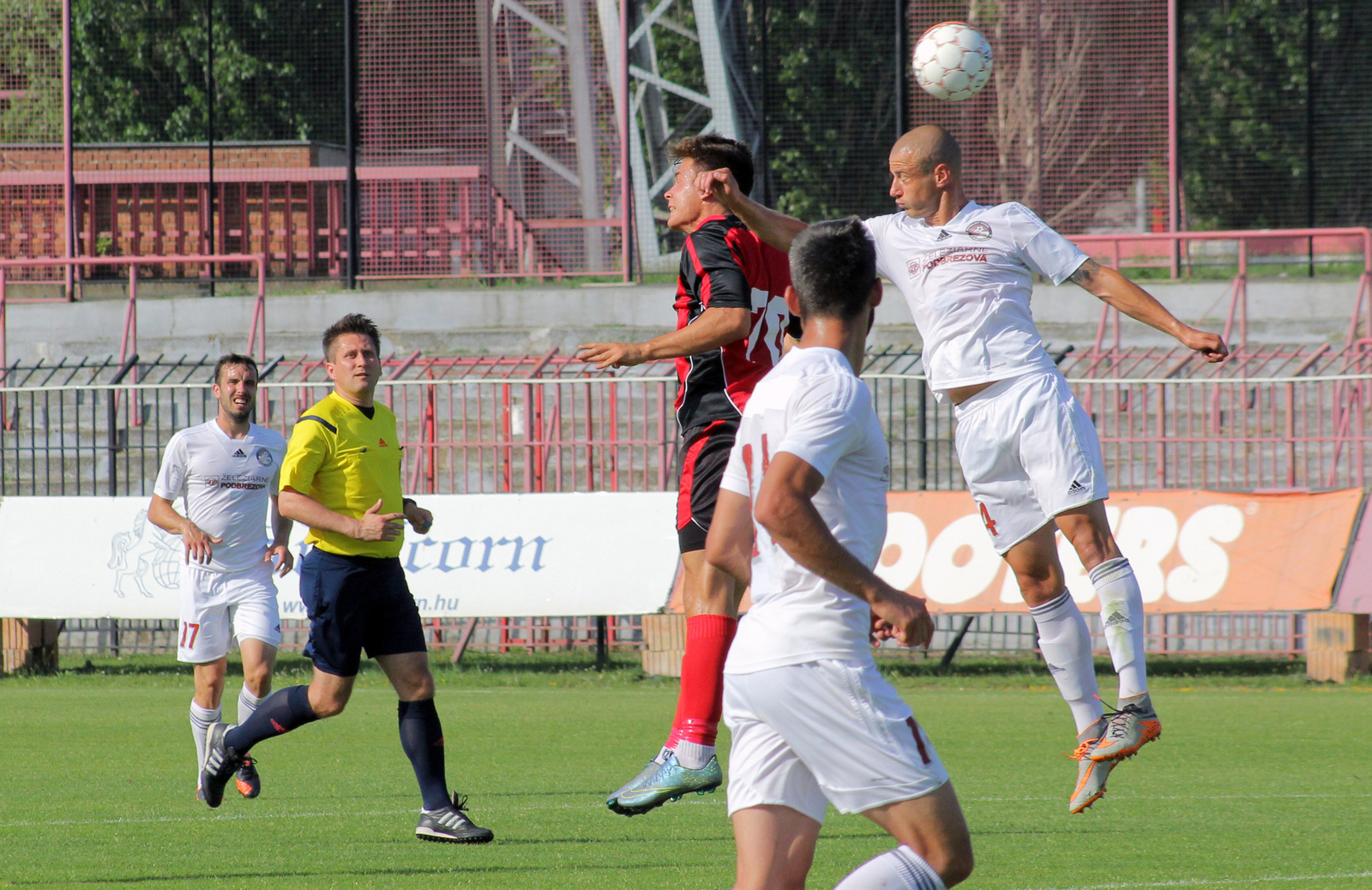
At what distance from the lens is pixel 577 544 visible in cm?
1395

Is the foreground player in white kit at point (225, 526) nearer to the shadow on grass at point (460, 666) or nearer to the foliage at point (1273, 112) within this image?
the shadow on grass at point (460, 666)

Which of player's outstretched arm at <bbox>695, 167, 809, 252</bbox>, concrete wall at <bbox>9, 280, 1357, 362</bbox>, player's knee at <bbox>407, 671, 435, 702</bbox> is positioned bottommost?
player's knee at <bbox>407, 671, 435, 702</bbox>

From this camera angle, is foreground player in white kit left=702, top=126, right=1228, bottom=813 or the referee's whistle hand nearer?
foreground player in white kit left=702, top=126, right=1228, bottom=813

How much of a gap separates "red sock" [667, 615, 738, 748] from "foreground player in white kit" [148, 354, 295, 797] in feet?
13.0

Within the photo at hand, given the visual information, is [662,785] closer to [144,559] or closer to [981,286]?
[981,286]

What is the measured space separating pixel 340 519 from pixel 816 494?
3.47 meters

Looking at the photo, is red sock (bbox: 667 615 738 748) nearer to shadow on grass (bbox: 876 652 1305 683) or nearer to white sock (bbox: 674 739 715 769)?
white sock (bbox: 674 739 715 769)

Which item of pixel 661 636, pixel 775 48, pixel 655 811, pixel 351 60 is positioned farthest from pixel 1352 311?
pixel 655 811

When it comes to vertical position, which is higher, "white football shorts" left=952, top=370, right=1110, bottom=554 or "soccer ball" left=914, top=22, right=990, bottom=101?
"soccer ball" left=914, top=22, right=990, bottom=101

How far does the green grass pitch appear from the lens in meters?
6.16

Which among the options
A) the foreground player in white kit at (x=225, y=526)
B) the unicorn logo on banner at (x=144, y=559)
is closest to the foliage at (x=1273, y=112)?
the unicorn logo on banner at (x=144, y=559)

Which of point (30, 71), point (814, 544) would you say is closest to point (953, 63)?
point (814, 544)

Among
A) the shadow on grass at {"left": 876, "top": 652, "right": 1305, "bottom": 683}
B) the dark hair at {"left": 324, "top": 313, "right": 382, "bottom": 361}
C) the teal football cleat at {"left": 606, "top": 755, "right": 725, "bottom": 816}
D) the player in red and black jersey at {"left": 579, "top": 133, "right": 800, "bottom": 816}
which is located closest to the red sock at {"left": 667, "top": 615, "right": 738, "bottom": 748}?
the player in red and black jersey at {"left": 579, "top": 133, "right": 800, "bottom": 816}

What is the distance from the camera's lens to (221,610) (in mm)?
9211
